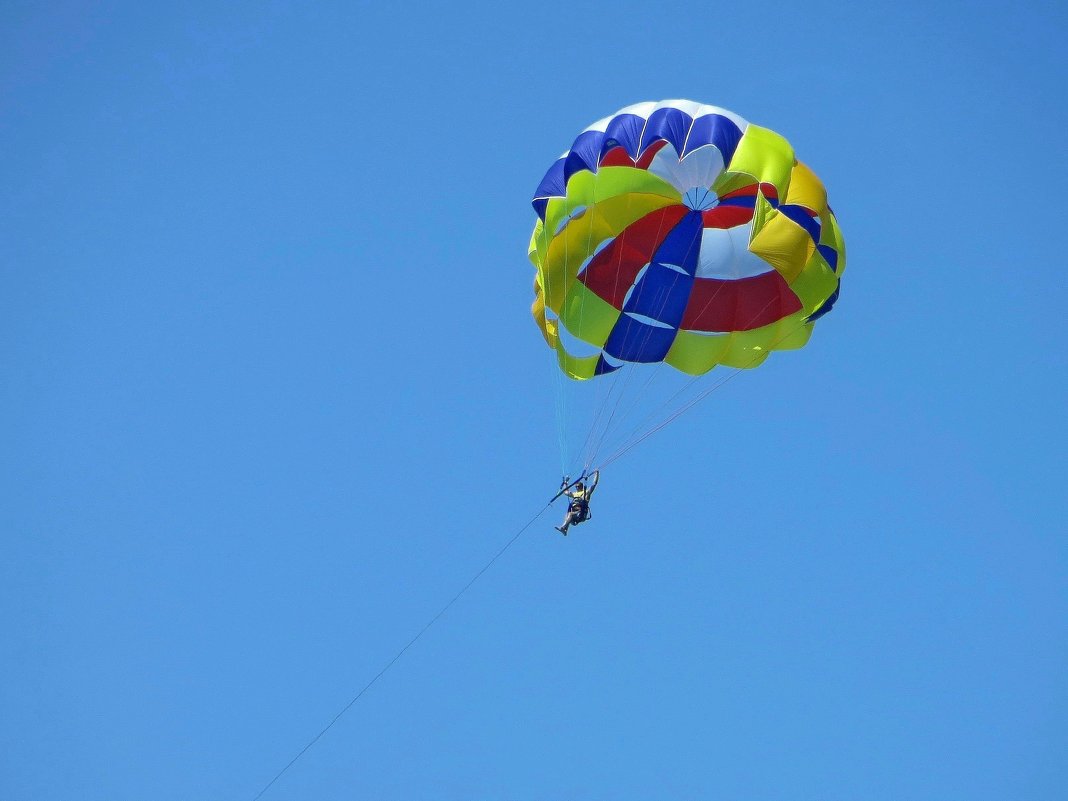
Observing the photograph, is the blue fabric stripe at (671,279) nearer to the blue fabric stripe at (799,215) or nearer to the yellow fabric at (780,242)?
the yellow fabric at (780,242)

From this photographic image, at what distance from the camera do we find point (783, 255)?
21297 millimetres

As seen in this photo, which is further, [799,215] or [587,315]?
[587,315]

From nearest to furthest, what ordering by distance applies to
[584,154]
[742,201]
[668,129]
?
[668,129] < [584,154] < [742,201]

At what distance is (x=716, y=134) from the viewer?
21203 millimetres

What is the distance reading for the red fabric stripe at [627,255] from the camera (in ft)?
75.0

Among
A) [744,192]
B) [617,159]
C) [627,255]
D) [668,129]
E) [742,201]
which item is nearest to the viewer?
[668,129]

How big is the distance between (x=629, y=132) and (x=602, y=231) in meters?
1.57

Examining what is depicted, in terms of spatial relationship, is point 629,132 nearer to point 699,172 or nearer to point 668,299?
point 699,172

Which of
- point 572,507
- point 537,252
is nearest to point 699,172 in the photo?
point 537,252

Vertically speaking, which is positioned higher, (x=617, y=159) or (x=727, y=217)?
(x=727, y=217)

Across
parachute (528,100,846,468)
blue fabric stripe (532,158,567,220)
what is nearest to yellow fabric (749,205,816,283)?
parachute (528,100,846,468)

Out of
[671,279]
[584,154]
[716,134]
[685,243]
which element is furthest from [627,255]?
[716,134]

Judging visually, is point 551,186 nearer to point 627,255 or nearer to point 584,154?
point 584,154

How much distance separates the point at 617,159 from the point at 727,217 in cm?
203
